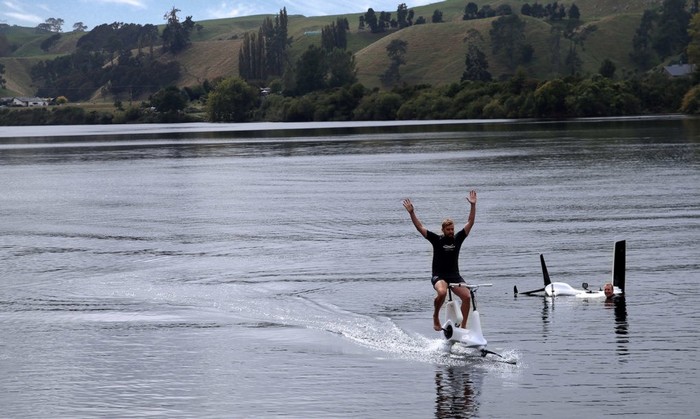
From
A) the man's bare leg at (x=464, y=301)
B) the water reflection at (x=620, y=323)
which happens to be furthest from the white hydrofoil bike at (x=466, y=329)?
the water reflection at (x=620, y=323)

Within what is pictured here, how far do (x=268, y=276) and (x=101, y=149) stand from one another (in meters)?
112

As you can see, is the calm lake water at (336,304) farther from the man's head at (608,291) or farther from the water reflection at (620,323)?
the man's head at (608,291)

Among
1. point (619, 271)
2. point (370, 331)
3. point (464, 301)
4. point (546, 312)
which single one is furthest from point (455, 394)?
point (619, 271)

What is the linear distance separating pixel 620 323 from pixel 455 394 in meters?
7.12

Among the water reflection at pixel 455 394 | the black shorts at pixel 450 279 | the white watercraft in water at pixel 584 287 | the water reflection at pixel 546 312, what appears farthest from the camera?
the white watercraft in water at pixel 584 287

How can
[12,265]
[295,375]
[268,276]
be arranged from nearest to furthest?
[295,375] < [268,276] < [12,265]

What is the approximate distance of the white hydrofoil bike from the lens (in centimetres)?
2280

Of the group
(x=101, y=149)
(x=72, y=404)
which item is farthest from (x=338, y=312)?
(x=101, y=149)

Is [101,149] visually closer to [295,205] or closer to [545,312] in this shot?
[295,205]

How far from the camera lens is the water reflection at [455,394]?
1955cm

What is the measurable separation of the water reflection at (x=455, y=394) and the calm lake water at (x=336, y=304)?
52 mm

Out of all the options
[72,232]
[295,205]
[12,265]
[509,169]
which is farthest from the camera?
[509,169]

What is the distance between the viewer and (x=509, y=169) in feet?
264

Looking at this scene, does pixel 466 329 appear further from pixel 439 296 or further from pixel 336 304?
pixel 336 304
